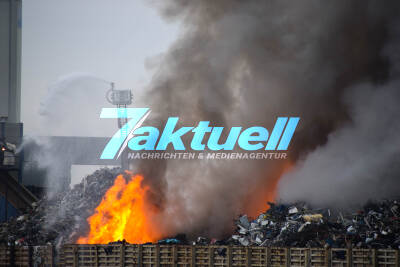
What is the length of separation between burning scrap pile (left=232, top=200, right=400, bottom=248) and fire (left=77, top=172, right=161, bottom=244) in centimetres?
573

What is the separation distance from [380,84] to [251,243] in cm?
1249

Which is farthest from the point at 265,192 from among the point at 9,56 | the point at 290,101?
the point at 9,56

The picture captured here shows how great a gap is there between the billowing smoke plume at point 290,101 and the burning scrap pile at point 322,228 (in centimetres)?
151

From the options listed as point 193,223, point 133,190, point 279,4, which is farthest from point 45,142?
point 279,4

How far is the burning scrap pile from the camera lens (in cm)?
2712

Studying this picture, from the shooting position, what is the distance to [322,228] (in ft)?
92.6

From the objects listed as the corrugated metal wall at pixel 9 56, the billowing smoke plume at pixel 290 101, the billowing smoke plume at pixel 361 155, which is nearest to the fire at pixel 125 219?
the billowing smoke plume at pixel 290 101

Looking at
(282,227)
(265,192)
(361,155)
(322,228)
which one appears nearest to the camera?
(322,228)

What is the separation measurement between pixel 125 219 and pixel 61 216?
6.39m

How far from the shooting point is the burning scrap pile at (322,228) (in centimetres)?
2712

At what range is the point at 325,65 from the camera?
34500mm

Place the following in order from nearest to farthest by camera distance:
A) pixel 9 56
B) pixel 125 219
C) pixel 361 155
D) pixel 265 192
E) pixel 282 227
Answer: pixel 282 227 < pixel 361 155 < pixel 125 219 < pixel 265 192 < pixel 9 56

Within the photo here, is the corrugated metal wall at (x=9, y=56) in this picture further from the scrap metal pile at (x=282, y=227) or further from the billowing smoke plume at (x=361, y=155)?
the billowing smoke plume at (x=361, y=155)

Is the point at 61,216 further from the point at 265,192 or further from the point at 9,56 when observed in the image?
the point at 9,56
